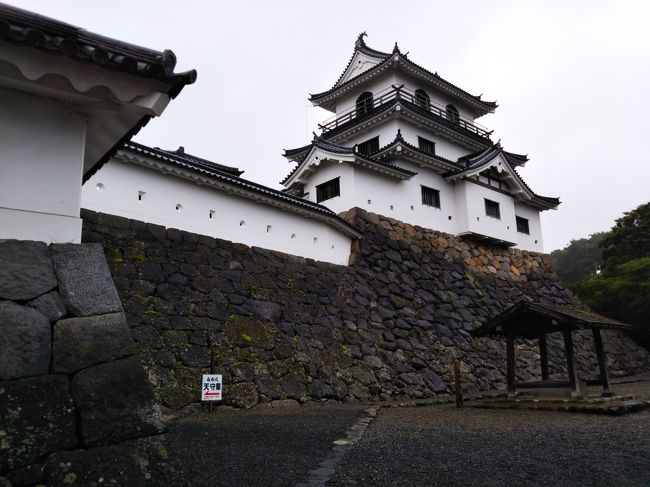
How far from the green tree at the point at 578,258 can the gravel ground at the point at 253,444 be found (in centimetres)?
3914

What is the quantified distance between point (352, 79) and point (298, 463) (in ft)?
60.9

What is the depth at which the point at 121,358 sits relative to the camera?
243 cm

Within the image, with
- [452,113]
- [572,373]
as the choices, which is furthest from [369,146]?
[572,373]

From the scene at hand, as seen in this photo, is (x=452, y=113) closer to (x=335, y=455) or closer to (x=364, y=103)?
(x=364, y=103)

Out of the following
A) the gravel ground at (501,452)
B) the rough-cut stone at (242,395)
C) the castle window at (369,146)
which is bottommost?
the gravel ground at (501,452)

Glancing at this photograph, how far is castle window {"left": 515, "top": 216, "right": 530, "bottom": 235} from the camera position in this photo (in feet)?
65.7

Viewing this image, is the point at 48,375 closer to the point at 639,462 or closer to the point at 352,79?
the point at 639,462

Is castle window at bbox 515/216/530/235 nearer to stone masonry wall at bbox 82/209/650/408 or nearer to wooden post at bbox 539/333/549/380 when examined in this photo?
stone masonry wall at bbox 82/209/650/408

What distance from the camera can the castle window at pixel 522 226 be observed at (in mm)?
20031

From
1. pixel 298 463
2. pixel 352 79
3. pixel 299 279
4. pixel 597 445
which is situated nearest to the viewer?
pixel 298 463

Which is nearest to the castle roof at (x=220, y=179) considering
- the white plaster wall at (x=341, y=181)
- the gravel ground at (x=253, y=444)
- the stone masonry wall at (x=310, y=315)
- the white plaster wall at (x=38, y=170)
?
the stone masonry wall at (x=310, y=315)

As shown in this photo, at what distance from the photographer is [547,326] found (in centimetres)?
945

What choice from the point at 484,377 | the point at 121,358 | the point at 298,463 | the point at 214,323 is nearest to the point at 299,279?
the point at 214,323

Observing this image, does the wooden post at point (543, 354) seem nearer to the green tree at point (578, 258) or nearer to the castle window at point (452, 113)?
the castle window at point (452, 113)
